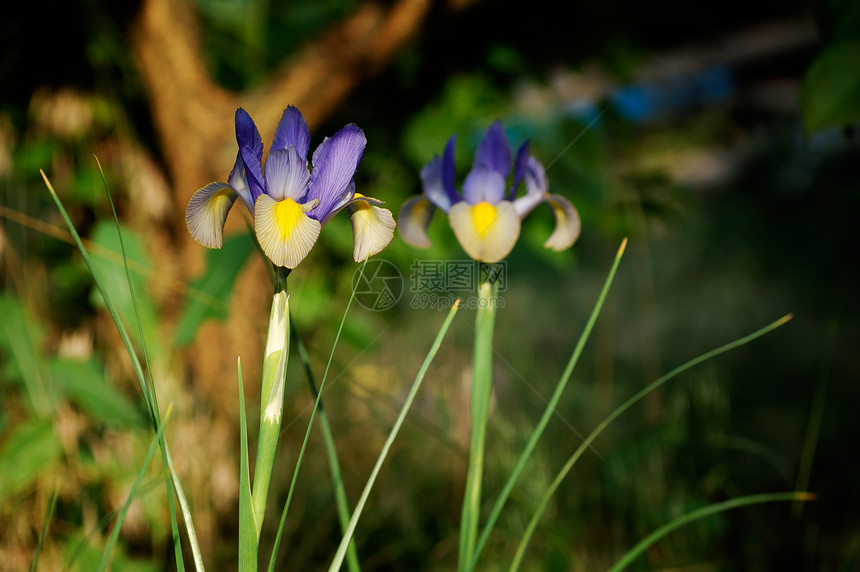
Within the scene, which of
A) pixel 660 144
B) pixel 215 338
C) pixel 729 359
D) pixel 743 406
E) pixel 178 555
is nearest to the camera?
pixel 178 555

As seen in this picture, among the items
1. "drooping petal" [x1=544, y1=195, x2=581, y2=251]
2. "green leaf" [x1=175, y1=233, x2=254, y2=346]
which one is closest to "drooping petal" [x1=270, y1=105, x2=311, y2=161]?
"drooping petal" [x1=544, y1=195, x2=581, y2=251]

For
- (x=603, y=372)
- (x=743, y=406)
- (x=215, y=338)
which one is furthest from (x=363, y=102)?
(x=743, y=406)

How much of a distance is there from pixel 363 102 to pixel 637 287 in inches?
54.4

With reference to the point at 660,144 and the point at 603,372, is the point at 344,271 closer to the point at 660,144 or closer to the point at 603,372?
the point at 603,372

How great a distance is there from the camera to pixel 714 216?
7.76 ft

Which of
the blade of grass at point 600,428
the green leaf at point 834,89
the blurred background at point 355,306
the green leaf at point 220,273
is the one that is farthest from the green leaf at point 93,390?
the green leaf at point 834,89

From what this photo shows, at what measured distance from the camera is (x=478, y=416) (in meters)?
0.45

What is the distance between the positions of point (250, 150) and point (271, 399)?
0.15 m

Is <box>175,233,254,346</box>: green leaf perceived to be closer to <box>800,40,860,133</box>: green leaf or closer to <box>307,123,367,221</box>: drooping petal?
<box>307,123,367,221</box>: drooping petal

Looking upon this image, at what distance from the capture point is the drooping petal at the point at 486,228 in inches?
18.1

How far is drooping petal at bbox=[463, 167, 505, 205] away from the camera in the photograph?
0.52m

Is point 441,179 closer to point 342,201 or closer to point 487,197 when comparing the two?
point 487,197

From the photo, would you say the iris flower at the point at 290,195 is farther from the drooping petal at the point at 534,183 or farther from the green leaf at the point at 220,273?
the green leaf at the point at 220,273

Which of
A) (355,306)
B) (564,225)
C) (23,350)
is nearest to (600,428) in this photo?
(564,225)
